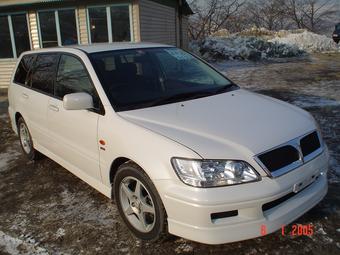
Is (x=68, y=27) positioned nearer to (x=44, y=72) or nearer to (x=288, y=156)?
(x=44, y=72)

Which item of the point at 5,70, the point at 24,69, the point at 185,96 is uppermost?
the point at 24,69

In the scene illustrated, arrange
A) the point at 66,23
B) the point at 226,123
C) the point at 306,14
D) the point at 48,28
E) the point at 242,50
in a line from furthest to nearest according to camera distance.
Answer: the point at 306,14 < the point at 242,50 < the point at 48,28 < the point at 66,23 < the point at 226,123

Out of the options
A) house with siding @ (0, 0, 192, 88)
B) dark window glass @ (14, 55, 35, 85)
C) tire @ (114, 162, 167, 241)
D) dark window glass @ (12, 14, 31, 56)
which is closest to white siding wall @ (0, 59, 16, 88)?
house with siding @ (0, 0, 192, 88)

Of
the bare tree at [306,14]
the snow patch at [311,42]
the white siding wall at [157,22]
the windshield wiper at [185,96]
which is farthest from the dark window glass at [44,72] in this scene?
the bare tree at [306,14]

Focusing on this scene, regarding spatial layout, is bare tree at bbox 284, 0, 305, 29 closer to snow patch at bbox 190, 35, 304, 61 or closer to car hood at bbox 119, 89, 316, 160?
snow patch at bbox 190, 35, 304, 61

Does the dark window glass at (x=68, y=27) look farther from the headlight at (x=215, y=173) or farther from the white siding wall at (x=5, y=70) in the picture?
the headlight at (x=215, y=173)

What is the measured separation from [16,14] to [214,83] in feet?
37.7

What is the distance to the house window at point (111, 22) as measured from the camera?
41.1 ft

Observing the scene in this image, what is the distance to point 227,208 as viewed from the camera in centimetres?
254

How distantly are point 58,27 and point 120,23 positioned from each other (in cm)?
228

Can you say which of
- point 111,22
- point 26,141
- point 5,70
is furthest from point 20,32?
point 26,141

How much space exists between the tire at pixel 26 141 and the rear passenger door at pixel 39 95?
237mm

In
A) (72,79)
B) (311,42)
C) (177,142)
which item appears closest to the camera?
(177,142)

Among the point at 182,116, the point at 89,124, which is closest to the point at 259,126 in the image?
the point at 182,116
